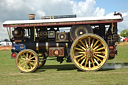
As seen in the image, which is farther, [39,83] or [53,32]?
[53,32]

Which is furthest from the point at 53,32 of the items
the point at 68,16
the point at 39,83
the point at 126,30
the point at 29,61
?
the point at 126,30

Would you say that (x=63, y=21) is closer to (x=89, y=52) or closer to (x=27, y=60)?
(x=89, y=52)

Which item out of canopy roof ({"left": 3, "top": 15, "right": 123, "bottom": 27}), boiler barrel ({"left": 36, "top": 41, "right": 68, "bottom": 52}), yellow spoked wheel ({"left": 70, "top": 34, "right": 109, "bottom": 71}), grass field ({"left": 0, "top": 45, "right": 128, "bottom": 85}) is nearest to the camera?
grass field ({"left": 0, "top": 45, "right": 128, "bottom": 85})

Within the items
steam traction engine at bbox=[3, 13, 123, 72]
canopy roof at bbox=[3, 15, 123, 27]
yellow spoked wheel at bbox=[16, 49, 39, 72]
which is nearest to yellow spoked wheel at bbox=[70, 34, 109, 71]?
steam traction engine at bbox=[3, 13, 123, 72]

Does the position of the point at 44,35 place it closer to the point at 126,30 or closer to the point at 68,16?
the point at 68,16

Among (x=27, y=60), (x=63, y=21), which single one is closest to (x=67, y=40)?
(x=63, y=21)

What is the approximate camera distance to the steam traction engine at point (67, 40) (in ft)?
29.0

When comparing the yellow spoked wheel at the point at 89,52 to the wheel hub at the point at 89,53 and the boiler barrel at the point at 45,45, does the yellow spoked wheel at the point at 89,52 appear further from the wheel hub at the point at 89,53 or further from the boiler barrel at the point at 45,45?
the boiler barrel at the point at 45,45

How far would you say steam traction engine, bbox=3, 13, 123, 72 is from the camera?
29.0 ft

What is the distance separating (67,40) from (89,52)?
1.40m

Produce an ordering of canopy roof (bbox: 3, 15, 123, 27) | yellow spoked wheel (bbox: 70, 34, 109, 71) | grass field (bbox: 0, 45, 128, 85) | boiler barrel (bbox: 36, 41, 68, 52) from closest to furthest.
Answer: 1. grass field (bbox: 0, 45, 128, 85)
2. yellow spoked wheel (bbox: 70, 34, 109, 71)
3. canopy roof (bbox: 3, 15, 123, 27)
4. boiler barrel (bbox: 36, 41, 68, 52)

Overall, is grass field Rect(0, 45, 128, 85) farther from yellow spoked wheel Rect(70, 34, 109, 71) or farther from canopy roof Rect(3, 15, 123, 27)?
canopy roof Rect(3, 15, 123, 27)

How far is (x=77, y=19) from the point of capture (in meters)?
9.05

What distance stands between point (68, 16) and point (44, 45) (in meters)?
1.97
